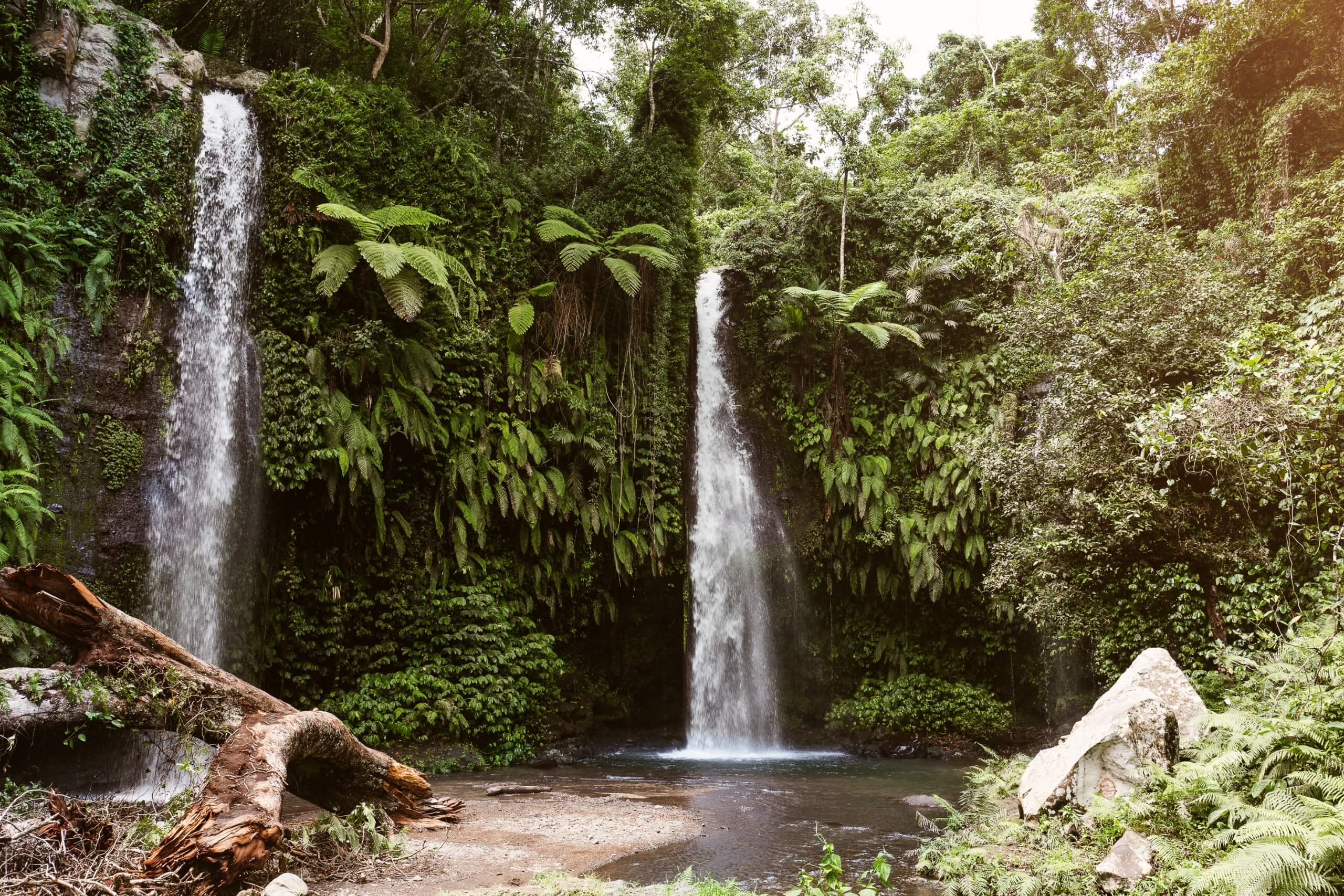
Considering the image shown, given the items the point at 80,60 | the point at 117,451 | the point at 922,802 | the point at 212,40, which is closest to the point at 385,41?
the point at 212,40

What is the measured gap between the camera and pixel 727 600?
571 inches

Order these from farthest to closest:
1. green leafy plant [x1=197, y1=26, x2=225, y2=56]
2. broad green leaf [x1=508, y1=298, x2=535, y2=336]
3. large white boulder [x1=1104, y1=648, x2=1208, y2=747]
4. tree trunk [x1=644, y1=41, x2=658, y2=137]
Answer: tree trunk [x1=644, y1=41, x2=658, y2=137], green leafy plant [x1=197, y1=26, x2=225, y2=56], broad green leaf [x1=508, y1=298, x2=535, y2=336], large white boulder [x1=1104, y1=648, x2=1208, y2=747]

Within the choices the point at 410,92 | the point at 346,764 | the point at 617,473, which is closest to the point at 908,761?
the point at 617,473

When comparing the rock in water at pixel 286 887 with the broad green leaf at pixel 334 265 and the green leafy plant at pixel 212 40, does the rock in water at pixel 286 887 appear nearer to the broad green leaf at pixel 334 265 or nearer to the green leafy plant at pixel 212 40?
the broad green leaf at pixel 334 265

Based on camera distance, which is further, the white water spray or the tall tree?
the tall tree

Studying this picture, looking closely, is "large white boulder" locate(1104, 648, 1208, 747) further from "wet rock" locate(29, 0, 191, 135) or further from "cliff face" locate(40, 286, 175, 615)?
"wet rock" locate(29, 0, 191, 135)

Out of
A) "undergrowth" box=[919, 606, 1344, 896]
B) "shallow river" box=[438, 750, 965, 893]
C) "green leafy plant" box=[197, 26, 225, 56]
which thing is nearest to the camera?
"undergrowth" box=[919, 606, 1344, 896]

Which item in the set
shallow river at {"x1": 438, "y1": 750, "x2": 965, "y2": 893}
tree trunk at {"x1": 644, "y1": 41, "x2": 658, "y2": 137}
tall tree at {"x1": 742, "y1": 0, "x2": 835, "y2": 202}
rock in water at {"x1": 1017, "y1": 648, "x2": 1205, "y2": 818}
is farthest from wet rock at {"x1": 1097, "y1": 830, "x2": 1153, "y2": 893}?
tall tree at {"x1": 742, "y1": 0, "x2": 835, "y2": 202}

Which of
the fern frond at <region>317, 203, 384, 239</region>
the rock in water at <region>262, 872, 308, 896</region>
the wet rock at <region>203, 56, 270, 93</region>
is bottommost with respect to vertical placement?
the rock in water at <region>262, 872, 308, 896</region>

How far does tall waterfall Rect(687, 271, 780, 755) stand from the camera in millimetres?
14070

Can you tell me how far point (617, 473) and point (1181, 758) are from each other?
29.6 feet

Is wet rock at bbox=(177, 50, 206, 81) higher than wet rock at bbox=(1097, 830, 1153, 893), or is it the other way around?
wet rock at bbox=(177, 50, 206, 81)

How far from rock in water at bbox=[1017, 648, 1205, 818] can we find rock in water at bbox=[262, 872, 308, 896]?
5.50 metres

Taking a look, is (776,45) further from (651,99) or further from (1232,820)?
(1232,820)
